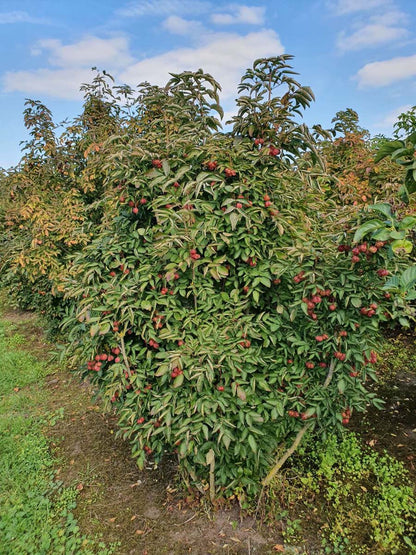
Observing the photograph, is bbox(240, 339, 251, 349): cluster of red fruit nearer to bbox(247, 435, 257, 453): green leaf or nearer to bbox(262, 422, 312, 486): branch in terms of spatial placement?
bbox(247, 435, 257, 453): green leaf

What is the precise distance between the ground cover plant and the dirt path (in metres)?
0.22

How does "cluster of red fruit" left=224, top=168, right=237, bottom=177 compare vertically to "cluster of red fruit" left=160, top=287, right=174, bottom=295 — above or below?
above

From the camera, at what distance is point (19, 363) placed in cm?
462

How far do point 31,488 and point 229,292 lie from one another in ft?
6.93

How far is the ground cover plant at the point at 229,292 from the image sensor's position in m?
1.79

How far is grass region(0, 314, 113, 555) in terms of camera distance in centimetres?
206

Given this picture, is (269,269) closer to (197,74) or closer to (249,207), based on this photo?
(249,207)

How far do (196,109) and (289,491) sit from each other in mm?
2646

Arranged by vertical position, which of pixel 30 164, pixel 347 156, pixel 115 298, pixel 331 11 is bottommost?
pixel 115 298

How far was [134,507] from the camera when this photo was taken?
2312 mm

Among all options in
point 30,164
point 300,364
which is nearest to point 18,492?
point 300,364

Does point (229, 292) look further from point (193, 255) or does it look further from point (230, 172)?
point (230, 172)

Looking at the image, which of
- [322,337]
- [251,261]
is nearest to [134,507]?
[322,337]

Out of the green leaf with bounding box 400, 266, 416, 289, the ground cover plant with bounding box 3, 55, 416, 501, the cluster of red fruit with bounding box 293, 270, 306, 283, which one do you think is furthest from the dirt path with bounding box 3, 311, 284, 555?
the green leaf with bounding box 400, 266, 416, 289
